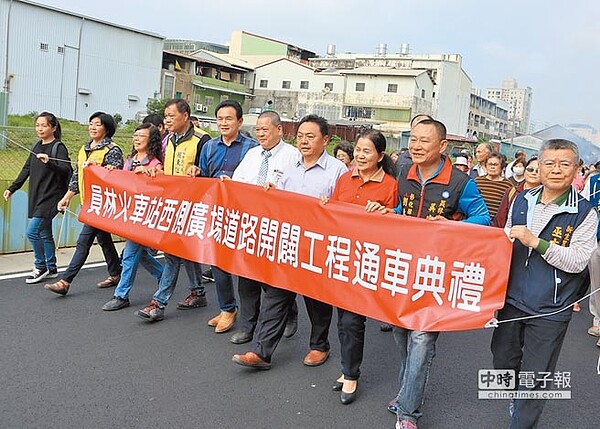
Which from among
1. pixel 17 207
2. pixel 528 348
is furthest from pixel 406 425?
pixel 17 207

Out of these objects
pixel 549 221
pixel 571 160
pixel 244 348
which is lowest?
pixel 244 348

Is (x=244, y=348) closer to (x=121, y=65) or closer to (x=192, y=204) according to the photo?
(x=192, y=204)

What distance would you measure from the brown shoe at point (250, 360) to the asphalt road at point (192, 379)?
0.31 feet

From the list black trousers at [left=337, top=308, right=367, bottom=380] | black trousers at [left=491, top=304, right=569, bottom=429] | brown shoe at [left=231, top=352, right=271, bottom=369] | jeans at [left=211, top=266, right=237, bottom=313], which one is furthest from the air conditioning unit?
black trousers at [left=491, top=304, right=569, bottom=429]

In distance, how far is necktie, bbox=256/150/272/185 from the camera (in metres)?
4.76

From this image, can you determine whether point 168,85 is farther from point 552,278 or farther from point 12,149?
point 552,278

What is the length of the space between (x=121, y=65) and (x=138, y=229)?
120ft

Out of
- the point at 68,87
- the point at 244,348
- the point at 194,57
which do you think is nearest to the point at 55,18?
the point at 68,87

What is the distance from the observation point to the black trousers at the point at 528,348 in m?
3.12

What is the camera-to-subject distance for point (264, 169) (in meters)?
4.76

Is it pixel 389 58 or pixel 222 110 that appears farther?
pixel 389 58

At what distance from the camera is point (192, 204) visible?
199 inches

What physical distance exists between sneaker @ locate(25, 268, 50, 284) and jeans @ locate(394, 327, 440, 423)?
4107 millimetres

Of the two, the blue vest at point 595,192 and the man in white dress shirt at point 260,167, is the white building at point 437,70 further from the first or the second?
Answer: the man in white dress shirt at point 260,167
